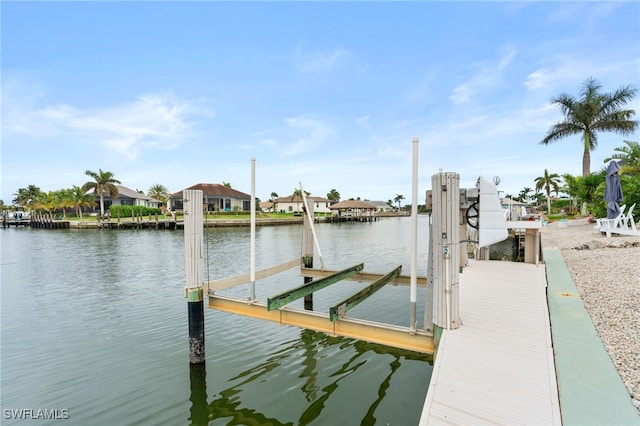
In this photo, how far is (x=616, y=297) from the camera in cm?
577

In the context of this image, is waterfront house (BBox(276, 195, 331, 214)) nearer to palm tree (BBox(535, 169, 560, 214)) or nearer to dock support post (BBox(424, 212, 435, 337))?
palm tree (BBox(535, 169, 560, 214))

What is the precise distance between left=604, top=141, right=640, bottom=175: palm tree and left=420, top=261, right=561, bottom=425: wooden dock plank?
21706 mm

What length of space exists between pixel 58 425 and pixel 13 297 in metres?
10.1

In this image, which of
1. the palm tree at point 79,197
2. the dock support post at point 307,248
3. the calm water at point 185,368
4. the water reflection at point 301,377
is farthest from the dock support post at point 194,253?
the palm tree at point 79,197

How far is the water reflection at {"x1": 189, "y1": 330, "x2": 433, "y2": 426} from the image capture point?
459 cm

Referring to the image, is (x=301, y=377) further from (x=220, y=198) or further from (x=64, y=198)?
(x=64, y=198)

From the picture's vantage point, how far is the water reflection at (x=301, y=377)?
4586mm

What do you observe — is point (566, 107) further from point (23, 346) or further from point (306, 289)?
point (23, 346)

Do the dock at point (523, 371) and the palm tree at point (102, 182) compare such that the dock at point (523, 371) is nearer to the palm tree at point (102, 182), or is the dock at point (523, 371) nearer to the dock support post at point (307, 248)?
the dock support post at point (307, 248)

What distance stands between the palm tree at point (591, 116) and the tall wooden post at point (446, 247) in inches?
1255

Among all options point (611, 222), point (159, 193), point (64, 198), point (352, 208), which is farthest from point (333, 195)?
point (611, 222)

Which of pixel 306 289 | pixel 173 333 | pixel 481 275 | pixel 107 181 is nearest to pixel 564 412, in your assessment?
pixel 306 289

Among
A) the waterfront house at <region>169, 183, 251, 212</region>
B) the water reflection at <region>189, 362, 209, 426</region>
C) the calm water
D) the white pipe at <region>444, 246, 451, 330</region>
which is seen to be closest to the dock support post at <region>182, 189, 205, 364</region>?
the calm water

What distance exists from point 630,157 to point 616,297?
2360 centimetres
